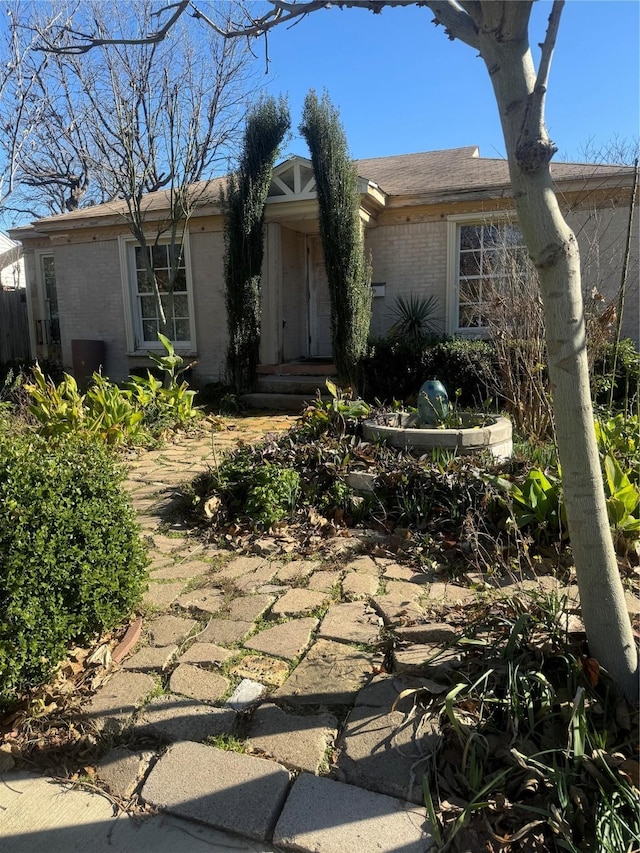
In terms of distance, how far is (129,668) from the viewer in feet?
8.38

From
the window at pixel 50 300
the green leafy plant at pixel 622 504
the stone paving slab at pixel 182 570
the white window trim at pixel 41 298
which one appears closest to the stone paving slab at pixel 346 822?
the stone paving slab at pixel 182 570

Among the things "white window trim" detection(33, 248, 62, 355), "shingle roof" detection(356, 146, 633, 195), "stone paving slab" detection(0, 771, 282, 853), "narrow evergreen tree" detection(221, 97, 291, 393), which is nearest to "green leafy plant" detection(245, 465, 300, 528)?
"stone paving slab" detection(0, 771, 282, 853)

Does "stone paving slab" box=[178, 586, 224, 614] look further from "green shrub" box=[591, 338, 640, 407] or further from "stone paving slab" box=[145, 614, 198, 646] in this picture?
"green shrub" box=[591, 338, 640, 407]

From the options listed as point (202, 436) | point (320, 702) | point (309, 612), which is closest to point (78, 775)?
point (320, 702)

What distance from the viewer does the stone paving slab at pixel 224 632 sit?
275 cm

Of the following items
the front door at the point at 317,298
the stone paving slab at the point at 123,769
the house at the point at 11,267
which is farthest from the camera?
the house at the point at 11,267

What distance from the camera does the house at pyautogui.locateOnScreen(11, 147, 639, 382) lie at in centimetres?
888

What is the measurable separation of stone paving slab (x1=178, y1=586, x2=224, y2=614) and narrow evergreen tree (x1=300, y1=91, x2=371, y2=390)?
242 inches

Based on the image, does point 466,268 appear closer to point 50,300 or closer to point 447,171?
point 447,171

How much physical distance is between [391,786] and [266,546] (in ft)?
7.03

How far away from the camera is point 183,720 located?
2207 millimetres

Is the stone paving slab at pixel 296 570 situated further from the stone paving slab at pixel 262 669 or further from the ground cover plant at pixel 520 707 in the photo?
the stone paving slab at pixel 262 669

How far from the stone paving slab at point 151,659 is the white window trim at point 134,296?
9276mm

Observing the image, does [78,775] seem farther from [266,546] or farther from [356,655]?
[266,546]
